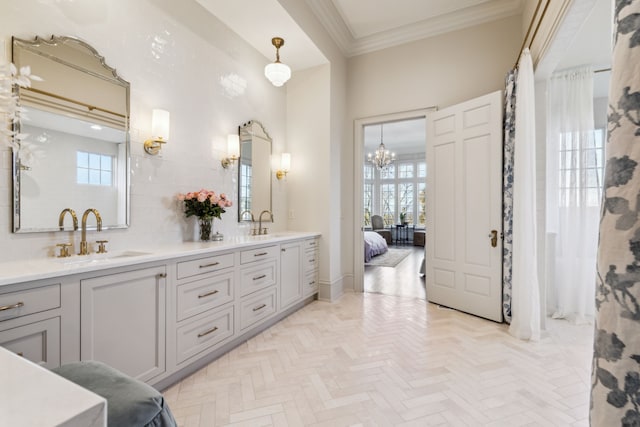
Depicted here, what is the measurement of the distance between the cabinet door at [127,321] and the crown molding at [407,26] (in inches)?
130

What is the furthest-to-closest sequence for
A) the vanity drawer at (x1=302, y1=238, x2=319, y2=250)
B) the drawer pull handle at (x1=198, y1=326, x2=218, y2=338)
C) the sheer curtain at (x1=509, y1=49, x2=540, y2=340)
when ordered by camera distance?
1. the vanity drawer at (x1=302, y1=238, x2=319, y2=250)
2. the sheer curtain at (x1=509, y1=49, x2=540, y2=340)
3. the drawer pull handle at (x1=198, y1=326, x2=218, y2=338)

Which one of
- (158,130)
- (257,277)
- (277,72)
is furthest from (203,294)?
(277,72)

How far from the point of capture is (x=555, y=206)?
134 inches

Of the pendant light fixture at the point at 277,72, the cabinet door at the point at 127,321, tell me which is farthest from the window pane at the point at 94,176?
the pendant light fixture at the point at 277,72

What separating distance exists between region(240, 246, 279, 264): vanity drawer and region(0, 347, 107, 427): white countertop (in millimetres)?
2056

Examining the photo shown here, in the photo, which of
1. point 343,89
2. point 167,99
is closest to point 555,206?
point 343,89

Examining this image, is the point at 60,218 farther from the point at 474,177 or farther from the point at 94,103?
the point at 474,177

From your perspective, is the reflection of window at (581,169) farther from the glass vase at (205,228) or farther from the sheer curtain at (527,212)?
the glass vase at (205,228)

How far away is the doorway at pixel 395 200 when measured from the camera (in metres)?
4.30

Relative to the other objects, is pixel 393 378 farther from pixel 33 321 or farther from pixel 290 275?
pixel 33 321

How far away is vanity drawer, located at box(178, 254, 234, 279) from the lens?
2037 mm

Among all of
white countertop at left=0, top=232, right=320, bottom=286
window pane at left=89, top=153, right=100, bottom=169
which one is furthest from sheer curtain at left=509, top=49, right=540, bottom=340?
window pane at left=89, top=153, right=100, bottom=169

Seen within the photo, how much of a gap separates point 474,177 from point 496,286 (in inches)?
47.1

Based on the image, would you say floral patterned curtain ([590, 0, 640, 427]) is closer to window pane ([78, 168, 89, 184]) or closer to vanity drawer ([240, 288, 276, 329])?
vanity drawer ([240, 288, 276, 329])
